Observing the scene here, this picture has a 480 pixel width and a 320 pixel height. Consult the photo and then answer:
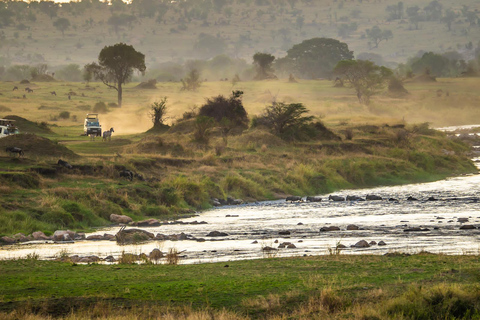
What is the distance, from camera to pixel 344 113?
418ft

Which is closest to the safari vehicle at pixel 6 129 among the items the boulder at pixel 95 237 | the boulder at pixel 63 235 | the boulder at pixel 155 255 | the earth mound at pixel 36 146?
the earth mound at pixel 36 146

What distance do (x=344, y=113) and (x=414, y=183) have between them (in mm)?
66041

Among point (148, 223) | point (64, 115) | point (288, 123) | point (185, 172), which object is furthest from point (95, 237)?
point (64, 115)

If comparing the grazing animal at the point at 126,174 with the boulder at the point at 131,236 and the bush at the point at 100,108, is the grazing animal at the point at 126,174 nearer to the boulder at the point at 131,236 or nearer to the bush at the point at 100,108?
the boulder at the point at 131,236

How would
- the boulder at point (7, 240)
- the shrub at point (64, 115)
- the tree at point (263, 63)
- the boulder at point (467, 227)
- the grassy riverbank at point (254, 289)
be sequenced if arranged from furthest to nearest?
the tree at point (263, 63) < the shrub at point (64, 115) < the boulder at point (467, 227) < the boulder at point (7, 240) < the grassy riverbank at point (254, 289)

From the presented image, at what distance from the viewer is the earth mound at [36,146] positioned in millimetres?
46781

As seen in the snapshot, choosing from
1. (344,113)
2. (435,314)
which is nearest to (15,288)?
(435,314)

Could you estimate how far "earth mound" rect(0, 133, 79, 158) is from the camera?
153 feet

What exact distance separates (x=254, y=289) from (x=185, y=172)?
35.3 meters

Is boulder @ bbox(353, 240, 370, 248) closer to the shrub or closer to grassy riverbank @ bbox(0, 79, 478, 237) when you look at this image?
grassy riverbank @ bbox(0, 79, 478, 237)

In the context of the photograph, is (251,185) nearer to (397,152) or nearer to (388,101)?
(397,152)

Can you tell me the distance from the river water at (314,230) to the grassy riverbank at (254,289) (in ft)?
13.0

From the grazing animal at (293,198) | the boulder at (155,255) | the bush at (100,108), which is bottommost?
the boulder at (155,255)

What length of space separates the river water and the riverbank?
268 cm
